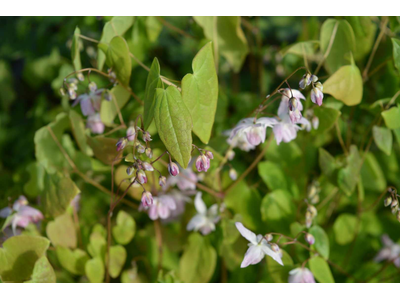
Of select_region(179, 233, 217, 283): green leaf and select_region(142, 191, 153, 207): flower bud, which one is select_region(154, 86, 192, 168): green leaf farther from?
select_region(179, 233, 217, 283): green leaf

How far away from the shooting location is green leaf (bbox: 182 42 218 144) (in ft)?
2.84

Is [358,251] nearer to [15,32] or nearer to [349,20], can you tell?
[349,20]

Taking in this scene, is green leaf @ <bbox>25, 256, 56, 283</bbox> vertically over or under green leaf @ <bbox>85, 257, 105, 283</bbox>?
over

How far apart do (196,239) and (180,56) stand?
1163mm

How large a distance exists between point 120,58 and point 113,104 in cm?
15

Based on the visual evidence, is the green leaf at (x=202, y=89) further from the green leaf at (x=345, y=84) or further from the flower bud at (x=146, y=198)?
the green leaf at (x=345, y=84)

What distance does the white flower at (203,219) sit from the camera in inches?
48.3

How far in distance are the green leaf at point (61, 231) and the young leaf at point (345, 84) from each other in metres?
0.89

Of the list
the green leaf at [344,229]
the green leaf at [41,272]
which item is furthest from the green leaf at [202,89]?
the green leaf at [344,229]

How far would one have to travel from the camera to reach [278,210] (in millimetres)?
1192

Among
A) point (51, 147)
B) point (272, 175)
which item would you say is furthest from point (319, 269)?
point (51, 147)

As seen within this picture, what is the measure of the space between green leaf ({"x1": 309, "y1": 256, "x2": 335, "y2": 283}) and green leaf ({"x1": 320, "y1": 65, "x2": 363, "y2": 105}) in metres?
0.47

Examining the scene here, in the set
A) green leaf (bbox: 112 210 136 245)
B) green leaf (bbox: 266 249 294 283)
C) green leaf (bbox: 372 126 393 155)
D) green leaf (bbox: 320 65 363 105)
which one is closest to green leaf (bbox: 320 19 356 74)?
green leaf (bbox: 320 65 363 105)

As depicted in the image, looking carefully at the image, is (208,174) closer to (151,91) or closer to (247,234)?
(247,234)
